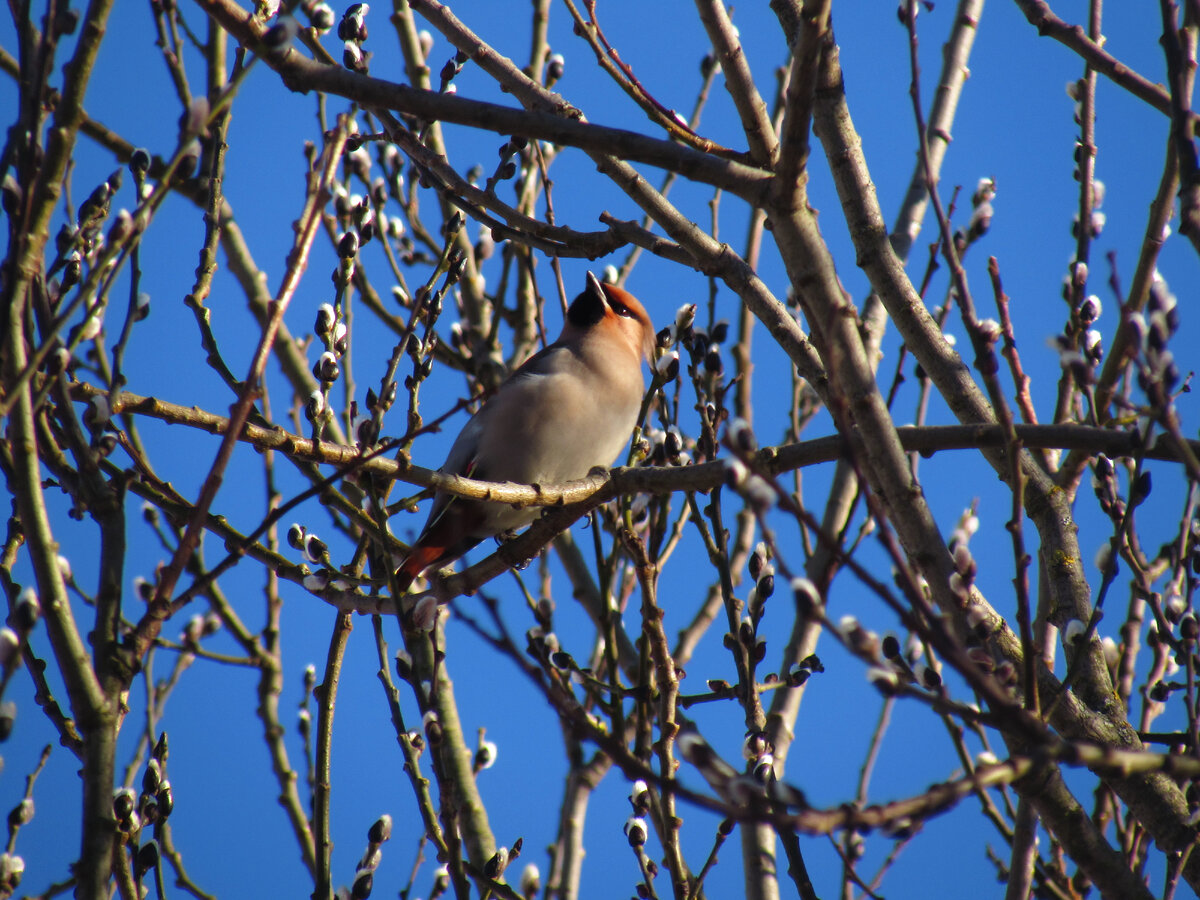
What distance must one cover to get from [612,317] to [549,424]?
0.81 metres

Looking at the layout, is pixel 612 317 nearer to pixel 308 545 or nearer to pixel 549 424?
pixel 549 424

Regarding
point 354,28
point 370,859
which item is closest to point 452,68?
point 354,28

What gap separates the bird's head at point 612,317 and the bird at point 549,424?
9 centimetres

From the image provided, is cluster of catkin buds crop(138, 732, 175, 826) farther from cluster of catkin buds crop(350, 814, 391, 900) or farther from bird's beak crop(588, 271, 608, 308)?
bird's beak crop(588, 271, 608, 308)

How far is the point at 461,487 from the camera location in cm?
234

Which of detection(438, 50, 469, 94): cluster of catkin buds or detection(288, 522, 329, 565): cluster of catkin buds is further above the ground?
detection(438, 50, 469, 94): cluster of catkin buds

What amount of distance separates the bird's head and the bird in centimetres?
9

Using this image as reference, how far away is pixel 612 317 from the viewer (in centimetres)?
473

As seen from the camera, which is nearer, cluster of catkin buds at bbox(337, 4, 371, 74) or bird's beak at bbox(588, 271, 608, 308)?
cluster of catkin buds at bbox(337, 4, 371, 74)

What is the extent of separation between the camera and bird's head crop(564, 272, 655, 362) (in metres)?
4.60

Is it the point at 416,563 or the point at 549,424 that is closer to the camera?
the point at 416,563

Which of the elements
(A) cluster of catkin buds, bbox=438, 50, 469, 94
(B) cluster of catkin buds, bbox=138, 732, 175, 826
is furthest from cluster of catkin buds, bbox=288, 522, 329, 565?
(A) cluster of catkin buds, bbox=438, 50, 469, 94

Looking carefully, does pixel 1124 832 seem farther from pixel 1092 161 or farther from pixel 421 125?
pixel 421 125

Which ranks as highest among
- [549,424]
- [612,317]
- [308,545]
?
[612,317]
